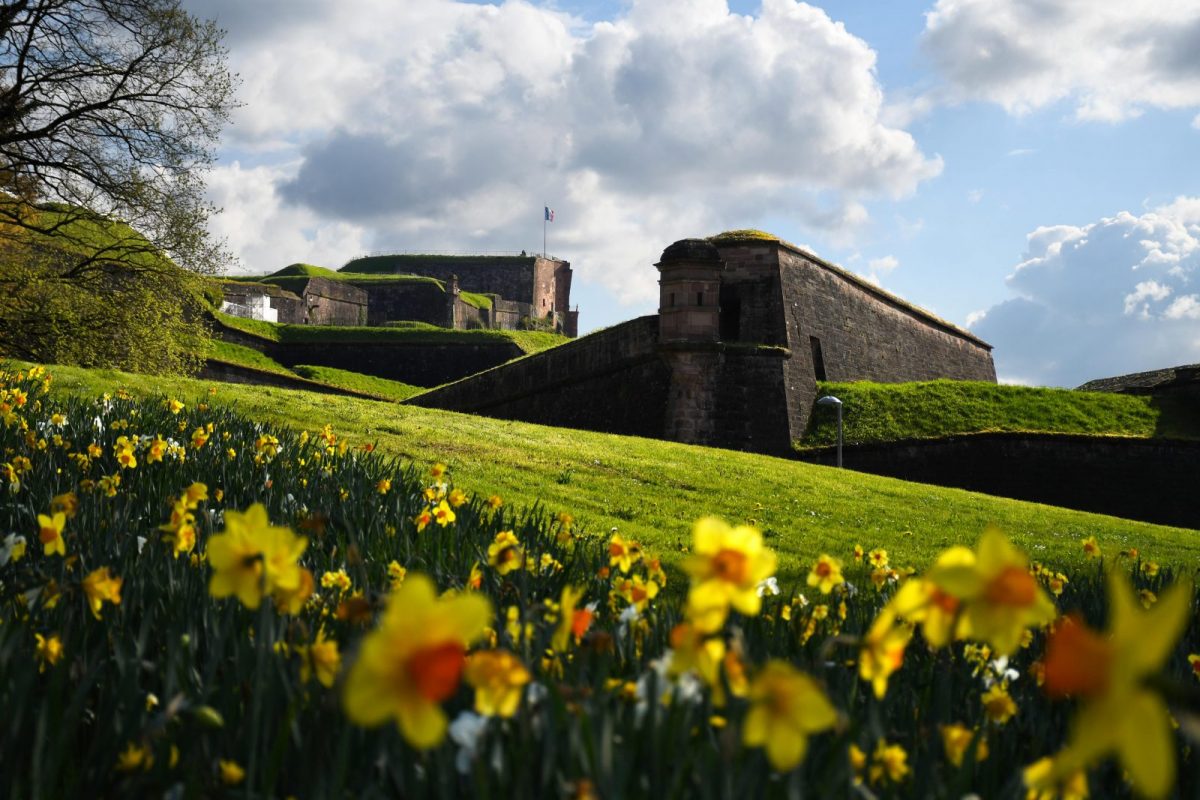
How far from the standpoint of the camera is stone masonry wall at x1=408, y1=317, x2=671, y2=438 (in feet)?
73.8

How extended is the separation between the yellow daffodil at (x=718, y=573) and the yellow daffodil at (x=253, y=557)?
56 cm

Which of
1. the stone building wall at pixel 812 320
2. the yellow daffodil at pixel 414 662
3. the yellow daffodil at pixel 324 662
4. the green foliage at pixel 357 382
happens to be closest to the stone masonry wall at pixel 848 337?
the stone building wall at pixel 812 320

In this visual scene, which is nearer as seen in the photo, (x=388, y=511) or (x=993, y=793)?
(x=993, y=793)

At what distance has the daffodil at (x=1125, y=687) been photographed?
72 centimetres

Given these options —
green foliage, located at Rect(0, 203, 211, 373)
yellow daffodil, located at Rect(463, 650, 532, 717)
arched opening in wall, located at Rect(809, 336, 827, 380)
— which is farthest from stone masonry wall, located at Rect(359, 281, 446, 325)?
yellow daffodil, located at Rect(463, 650, 532, 717)

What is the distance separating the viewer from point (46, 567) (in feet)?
9.80

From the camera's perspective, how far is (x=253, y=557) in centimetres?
136

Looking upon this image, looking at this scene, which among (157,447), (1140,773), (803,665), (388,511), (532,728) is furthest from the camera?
(388,511)

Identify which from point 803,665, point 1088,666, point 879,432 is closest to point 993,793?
point 803,665

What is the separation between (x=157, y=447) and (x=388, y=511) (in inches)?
43.2

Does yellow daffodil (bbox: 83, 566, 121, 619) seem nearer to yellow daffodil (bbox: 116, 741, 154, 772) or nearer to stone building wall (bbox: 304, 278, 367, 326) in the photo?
yellow daffodil (bbox: 116, 741, 154, 772)

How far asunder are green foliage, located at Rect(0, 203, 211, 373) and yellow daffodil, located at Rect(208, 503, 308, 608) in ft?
68.4

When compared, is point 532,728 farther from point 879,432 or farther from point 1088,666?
point 879,432

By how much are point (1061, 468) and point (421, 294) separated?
39.1 metres
